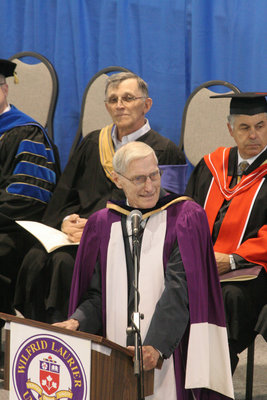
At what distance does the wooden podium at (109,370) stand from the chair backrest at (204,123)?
284 cm

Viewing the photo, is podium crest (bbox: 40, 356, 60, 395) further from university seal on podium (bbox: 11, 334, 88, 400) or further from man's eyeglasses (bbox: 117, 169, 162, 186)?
man's eyeglasses (bbox: 117, 169, 162, 186)

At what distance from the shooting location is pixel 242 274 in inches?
150

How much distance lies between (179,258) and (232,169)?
140 centimetres

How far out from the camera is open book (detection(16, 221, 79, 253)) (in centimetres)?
418

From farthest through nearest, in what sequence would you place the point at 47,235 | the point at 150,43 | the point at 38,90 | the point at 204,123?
1. the point at 38,90
2. the point at 150,43
3. the point at 204,123
4. the point at 47,235

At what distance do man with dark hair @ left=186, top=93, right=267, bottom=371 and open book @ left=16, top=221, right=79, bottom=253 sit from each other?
835 millimetres

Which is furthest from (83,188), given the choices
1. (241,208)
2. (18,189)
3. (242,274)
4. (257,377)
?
(257,377)

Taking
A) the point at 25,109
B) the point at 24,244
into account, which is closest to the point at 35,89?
the point at 25,109

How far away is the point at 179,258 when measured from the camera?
3.06m

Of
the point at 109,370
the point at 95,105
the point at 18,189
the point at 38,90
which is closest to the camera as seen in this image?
the point at 109,370

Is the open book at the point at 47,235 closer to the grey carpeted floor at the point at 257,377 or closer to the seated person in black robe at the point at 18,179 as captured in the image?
the seated person in black robe at the point at 18,179

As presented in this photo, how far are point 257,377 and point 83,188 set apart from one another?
1.69m

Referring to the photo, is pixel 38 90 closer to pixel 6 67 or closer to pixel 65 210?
pixel 6 67

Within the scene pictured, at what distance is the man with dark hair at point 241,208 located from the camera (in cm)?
375
